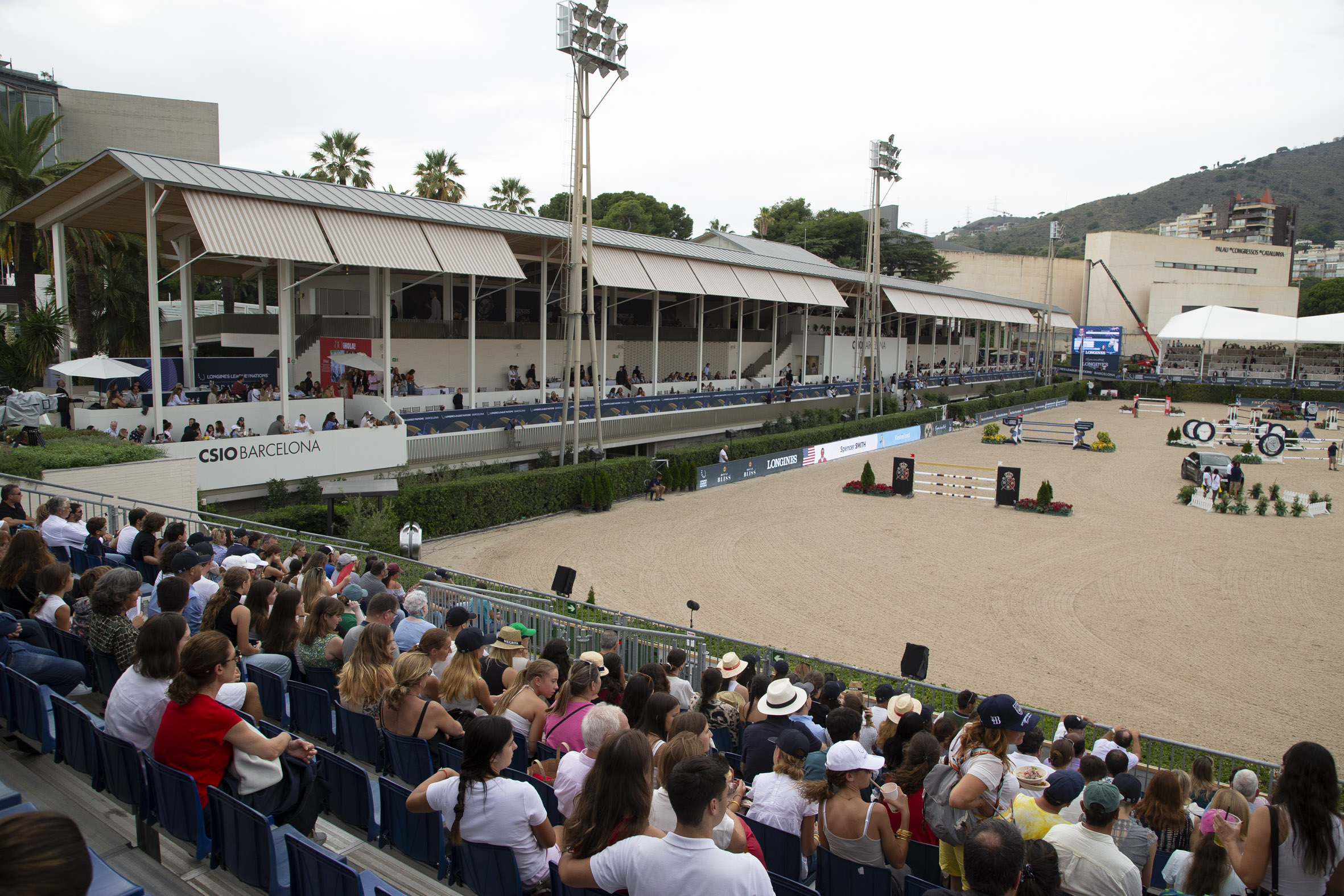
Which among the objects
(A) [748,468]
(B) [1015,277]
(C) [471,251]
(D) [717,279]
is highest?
(B) [1015,277]

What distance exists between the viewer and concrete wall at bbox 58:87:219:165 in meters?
49.5

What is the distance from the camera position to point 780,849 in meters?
4.74

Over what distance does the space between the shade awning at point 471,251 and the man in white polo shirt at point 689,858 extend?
77.3ft

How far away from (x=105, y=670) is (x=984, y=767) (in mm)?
5927

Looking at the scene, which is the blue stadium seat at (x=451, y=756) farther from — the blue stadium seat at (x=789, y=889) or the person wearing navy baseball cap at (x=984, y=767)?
the person wearing navy baseball cap at (x=984, y=767)

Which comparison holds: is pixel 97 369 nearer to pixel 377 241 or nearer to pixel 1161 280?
pixel 377 241

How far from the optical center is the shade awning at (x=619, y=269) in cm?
3170

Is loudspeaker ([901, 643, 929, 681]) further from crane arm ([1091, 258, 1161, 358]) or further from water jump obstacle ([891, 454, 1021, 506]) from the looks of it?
crane arm ([1091, 258, 1161, 358])

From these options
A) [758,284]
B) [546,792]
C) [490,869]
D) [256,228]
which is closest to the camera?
[490,869]

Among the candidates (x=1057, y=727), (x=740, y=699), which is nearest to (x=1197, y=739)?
(x=1057, y=727)

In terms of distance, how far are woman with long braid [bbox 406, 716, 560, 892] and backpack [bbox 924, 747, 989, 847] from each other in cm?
218

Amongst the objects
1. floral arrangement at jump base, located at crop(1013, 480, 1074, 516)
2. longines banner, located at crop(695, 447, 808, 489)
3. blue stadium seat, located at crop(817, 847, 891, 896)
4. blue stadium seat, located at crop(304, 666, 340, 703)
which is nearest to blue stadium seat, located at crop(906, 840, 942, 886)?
blue stadium seat, located at crop(817, 847, 891, 896)

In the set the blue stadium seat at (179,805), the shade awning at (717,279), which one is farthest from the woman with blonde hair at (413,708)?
the shade awning at (717,279)

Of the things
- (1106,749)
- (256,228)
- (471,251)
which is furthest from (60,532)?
(471,251)
